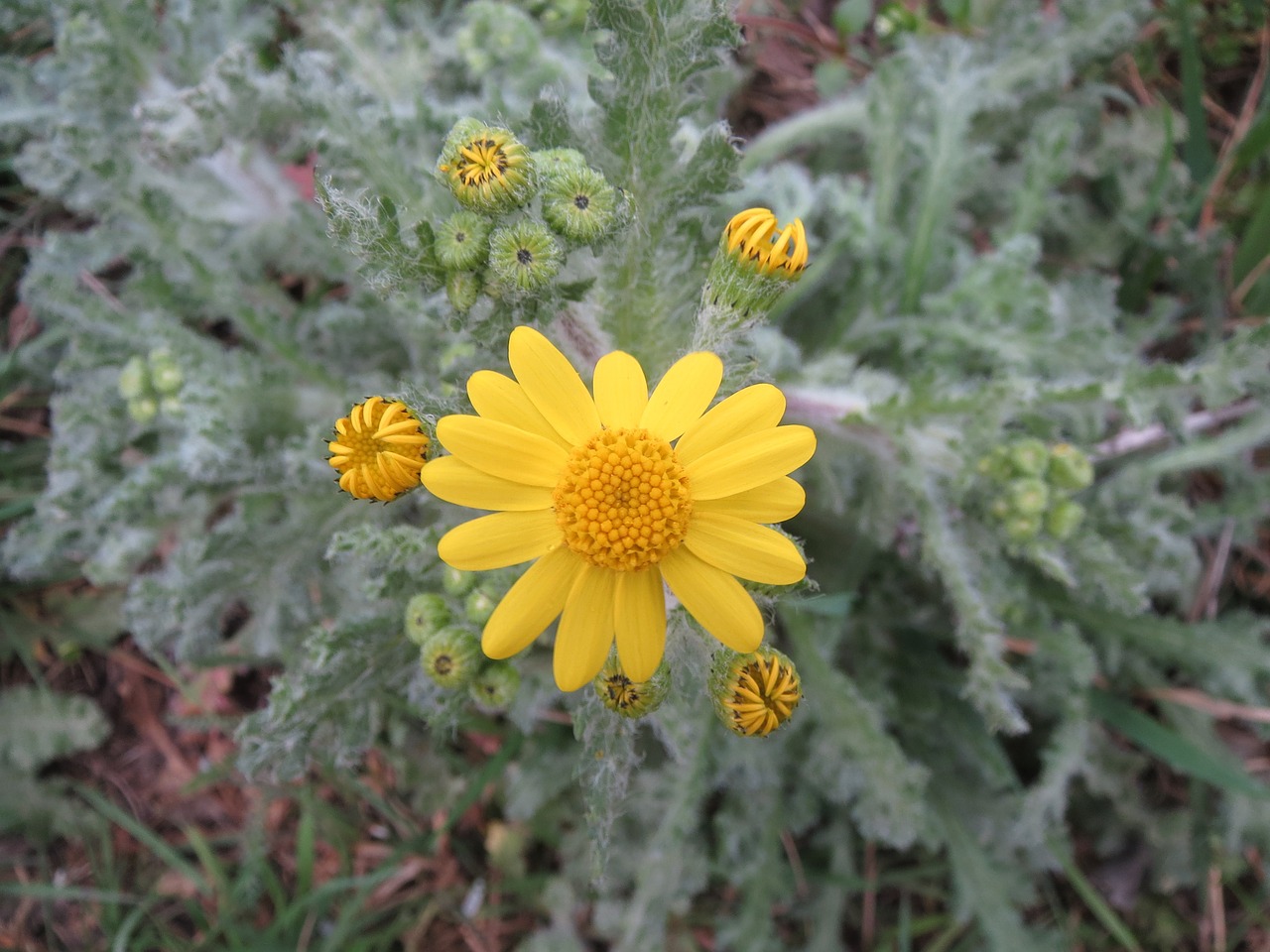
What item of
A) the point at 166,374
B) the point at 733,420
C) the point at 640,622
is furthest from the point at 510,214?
the point at 166,374

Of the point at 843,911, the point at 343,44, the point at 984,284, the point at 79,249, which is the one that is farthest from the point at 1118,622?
the point at 79,249

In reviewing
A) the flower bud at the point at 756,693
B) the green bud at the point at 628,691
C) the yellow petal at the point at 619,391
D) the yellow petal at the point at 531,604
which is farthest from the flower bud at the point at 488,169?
the flower bud at the point at 756,693

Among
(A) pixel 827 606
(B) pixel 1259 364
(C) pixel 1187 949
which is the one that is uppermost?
(B) pixel 1259 364

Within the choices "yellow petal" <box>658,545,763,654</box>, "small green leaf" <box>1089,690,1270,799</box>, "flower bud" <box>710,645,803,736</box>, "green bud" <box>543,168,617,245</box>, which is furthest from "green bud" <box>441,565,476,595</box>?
"small green leaf" <box>1089,690,1270,799</box>

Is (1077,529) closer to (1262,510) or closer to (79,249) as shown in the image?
(1262,510)

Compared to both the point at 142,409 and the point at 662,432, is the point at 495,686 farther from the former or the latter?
the point at 142,409

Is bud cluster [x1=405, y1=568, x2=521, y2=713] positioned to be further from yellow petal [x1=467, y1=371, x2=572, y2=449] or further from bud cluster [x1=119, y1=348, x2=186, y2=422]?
bud cluster [x1=119, y1=348, x2=186, y2=422]

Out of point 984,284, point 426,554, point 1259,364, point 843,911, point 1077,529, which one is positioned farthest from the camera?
point 843,911
